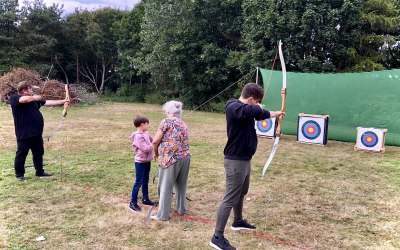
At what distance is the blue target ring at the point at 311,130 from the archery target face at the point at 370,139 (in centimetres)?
87

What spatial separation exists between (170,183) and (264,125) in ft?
19.0

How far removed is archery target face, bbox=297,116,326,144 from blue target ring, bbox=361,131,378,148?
837mm

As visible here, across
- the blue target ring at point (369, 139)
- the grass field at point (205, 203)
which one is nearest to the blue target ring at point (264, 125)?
the grass field at point (205, 203)

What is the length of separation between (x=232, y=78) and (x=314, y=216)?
42.9 feet

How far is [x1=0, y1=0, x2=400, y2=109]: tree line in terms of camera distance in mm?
12844

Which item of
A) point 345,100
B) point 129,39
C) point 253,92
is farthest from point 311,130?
point 129,39

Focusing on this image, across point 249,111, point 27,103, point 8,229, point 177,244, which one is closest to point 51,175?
point 27,103

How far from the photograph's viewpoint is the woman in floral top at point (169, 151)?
335cm

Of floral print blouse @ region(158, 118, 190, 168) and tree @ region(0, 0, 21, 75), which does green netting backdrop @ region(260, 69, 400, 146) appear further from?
tree @ region(0, 0, 21, 75)

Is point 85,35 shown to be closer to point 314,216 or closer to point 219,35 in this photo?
point 219,35

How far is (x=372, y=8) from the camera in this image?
43.0ft

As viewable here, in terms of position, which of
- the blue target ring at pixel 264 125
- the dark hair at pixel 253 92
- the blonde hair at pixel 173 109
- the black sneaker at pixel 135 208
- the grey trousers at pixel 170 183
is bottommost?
the black sneaker at pixel 135 208

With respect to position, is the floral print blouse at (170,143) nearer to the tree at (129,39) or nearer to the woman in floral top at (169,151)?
the woman in floral top at (169,151)

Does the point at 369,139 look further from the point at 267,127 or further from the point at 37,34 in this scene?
the point at 37,34
